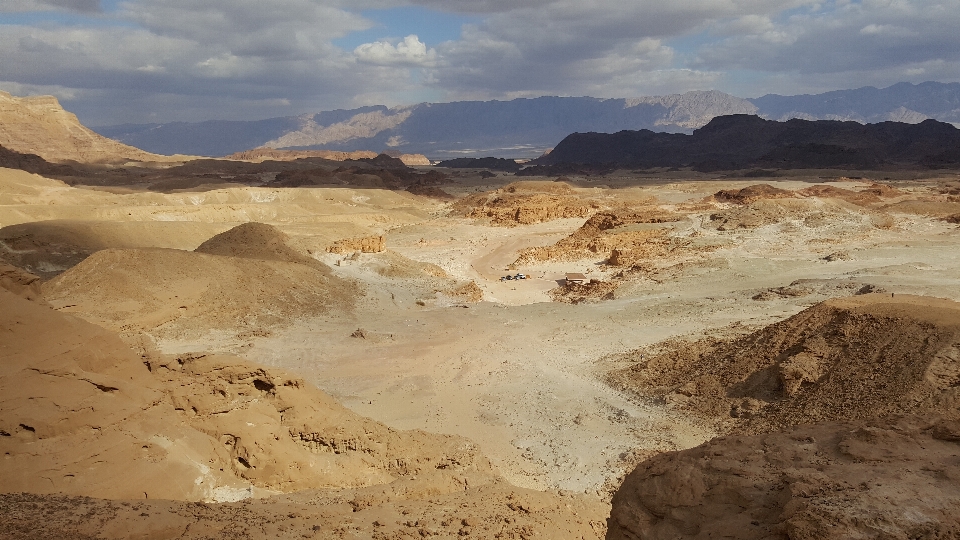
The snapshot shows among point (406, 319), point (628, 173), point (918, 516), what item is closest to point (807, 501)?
point (918, 516)

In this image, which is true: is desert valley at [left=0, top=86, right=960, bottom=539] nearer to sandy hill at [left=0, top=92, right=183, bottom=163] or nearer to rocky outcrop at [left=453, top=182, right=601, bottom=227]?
rocky outcrop at [left=453, top=182, right=601, bottom=227]

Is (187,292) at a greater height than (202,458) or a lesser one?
greater

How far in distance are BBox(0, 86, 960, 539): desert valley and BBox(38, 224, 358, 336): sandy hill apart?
0.07 meters

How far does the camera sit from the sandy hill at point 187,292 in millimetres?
15023

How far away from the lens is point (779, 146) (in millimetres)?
79562

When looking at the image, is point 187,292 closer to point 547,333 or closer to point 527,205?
point 547,333

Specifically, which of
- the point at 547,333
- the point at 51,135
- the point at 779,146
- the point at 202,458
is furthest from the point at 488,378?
the point at 51,135

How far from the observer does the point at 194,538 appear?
4820 mm

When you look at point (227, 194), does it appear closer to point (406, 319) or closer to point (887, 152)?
point (406, 319)

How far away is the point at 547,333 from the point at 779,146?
2996 inches

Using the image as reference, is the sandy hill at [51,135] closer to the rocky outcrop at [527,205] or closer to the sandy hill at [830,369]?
the rocky outcrop at [527,205]

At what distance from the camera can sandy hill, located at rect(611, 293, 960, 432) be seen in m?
9.05

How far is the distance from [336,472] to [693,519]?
4.85 m

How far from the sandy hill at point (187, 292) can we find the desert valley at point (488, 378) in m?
0.07
